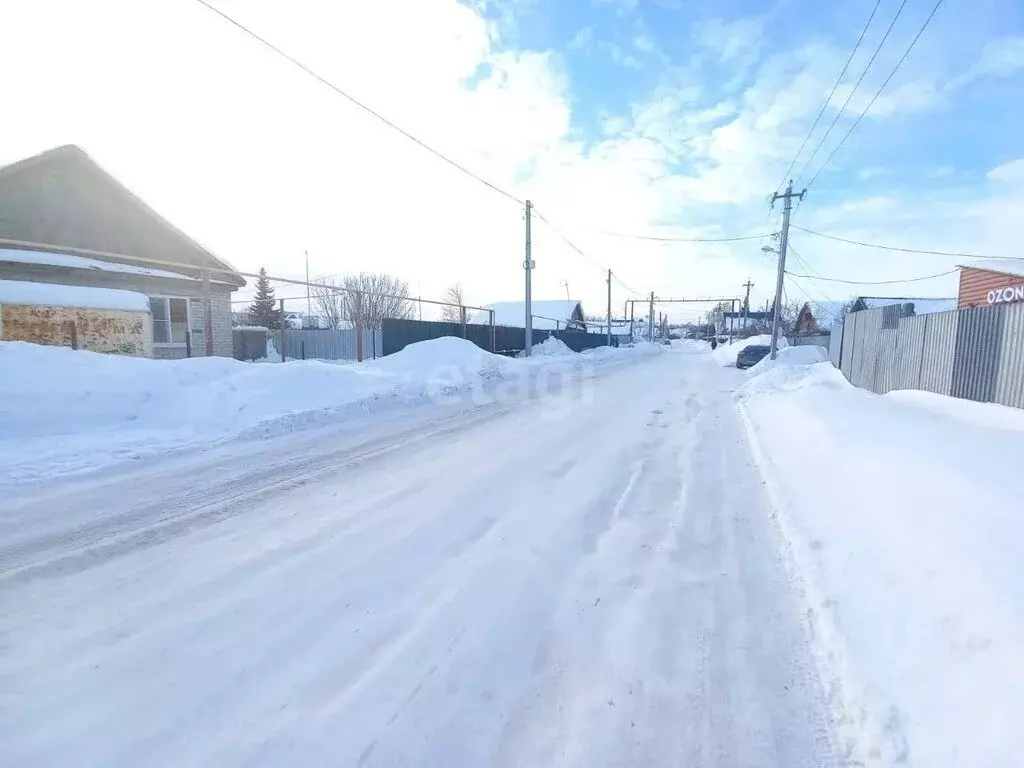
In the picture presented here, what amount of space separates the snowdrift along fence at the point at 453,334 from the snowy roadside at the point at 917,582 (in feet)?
47.0

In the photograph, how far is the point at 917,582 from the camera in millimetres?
2936

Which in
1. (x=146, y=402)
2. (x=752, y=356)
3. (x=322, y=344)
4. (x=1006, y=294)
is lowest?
(x=752, y=356)

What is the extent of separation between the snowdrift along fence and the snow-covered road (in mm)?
12594

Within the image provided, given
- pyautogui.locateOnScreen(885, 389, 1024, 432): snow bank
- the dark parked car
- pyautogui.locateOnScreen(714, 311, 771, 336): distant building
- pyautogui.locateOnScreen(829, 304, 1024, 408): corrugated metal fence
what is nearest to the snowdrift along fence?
the dark parked car

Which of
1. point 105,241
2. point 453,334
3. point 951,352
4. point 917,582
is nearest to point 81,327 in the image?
point 105,241

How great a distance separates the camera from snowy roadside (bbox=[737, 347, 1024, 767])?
2039mm

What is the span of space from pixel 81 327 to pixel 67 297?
0.74m

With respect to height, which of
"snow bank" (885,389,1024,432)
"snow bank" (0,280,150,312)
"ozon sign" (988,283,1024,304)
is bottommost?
"snow bank" (885,389,1024,432)

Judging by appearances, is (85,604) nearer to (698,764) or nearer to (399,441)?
(698,764)

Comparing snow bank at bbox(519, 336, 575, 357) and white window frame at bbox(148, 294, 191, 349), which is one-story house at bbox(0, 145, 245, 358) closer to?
white window frame at bbox(148, 294, 191, 349)

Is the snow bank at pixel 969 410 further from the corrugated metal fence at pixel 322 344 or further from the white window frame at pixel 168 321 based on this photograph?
the corrugated metal fence at pixel 322 344

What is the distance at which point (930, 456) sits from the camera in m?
4.73

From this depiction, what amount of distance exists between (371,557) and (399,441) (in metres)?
3.75

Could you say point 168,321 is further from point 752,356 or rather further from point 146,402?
point 752,356
